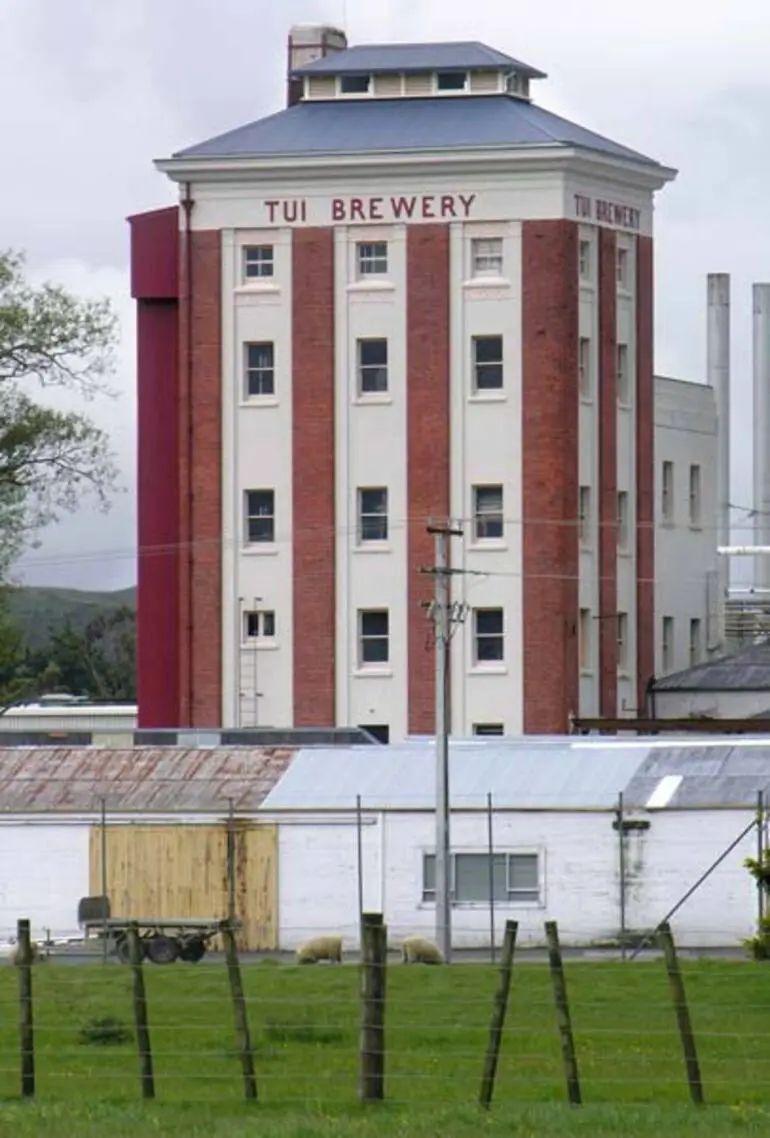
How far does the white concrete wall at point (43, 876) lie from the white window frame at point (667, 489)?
132 feet

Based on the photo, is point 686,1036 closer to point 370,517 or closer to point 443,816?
point 443,816

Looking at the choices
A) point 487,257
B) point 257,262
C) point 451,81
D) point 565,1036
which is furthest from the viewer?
point 451,81

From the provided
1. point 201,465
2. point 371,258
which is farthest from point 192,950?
point 371,258

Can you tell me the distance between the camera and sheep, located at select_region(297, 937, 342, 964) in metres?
61.0

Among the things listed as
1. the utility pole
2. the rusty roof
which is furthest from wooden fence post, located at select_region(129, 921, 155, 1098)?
the rusty roof

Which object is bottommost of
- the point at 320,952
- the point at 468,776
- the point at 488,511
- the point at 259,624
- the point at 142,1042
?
the point at 320,952

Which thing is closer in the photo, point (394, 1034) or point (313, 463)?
point (394, 1034)

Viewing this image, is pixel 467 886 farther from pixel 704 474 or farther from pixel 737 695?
pixel 704 474

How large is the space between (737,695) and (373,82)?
2210 centimetres

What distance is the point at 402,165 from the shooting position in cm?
9944

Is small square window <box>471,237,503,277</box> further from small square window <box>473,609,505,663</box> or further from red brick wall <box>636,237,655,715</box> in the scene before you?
small square window <box>473,609,505,663</box>

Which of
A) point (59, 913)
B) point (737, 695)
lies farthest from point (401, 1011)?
point (737, 695)

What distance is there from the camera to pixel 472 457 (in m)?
99.8

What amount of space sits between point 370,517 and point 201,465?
539 centimetres
